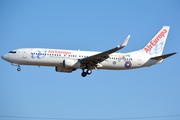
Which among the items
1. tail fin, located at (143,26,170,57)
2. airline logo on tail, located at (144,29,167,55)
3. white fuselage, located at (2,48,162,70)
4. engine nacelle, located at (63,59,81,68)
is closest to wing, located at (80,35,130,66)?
engine nacelle, located at (63,59,81,68)

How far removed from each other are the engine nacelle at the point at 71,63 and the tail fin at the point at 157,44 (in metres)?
12.5

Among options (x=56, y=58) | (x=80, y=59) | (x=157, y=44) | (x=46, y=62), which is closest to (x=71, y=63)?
(x=80, y=59)

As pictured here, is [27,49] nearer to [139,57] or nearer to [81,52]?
[81,52]

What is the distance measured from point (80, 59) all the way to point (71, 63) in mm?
1550

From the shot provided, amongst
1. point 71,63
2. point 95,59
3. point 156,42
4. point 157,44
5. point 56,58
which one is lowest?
point 71,63

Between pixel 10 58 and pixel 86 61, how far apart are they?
38.1ft

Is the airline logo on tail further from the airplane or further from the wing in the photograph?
the wing

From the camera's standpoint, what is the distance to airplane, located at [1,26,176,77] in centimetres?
4731

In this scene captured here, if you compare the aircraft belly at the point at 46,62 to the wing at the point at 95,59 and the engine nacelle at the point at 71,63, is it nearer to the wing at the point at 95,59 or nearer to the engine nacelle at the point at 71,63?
the engine nacelle at the point at 71,63

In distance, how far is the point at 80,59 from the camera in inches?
1876

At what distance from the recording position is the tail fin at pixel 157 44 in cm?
5311

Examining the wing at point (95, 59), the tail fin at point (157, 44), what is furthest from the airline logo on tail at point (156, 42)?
the wing at point (95, 59)

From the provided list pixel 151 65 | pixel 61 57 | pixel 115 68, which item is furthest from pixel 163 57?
pixel 61 57

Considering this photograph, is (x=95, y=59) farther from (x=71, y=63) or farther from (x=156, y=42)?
(x=156, y=42)
